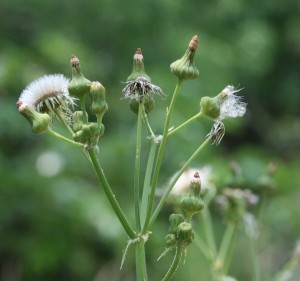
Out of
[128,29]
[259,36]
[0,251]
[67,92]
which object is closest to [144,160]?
[0,251]

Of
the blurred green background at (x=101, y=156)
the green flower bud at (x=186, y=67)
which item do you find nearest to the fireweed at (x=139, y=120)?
the green flower bud at (x=186, y=67)

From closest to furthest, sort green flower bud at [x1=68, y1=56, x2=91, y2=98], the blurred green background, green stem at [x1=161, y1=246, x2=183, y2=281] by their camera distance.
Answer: green stem at [x1=161, y1=246, x2=183, y2=281] < green flower bud at [x1=68, y1=56, x2=91, y2=98] < the blurred green background

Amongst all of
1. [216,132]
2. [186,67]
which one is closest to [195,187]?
[216,132]

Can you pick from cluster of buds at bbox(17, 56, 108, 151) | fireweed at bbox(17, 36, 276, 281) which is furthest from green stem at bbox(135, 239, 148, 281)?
cluster of buds at bbox(17, 56, 108, 151)

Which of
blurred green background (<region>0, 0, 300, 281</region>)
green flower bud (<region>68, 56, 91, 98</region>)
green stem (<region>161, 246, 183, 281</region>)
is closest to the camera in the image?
green stem (<region>161, 246, 183, 281</region>)

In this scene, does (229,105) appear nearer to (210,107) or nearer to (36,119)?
(210,107)

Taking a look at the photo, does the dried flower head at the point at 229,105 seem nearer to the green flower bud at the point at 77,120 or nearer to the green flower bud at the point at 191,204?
the green flower bud at the point at 191,204

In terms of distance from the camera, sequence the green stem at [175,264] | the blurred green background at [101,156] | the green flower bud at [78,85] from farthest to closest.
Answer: the blurred green background at [101,156] → the green flower bud at [78,85] → the green stem at [175,264]

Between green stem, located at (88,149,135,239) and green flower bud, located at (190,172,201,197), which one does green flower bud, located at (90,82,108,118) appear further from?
green flower bud, located at (190,172,201,197)
